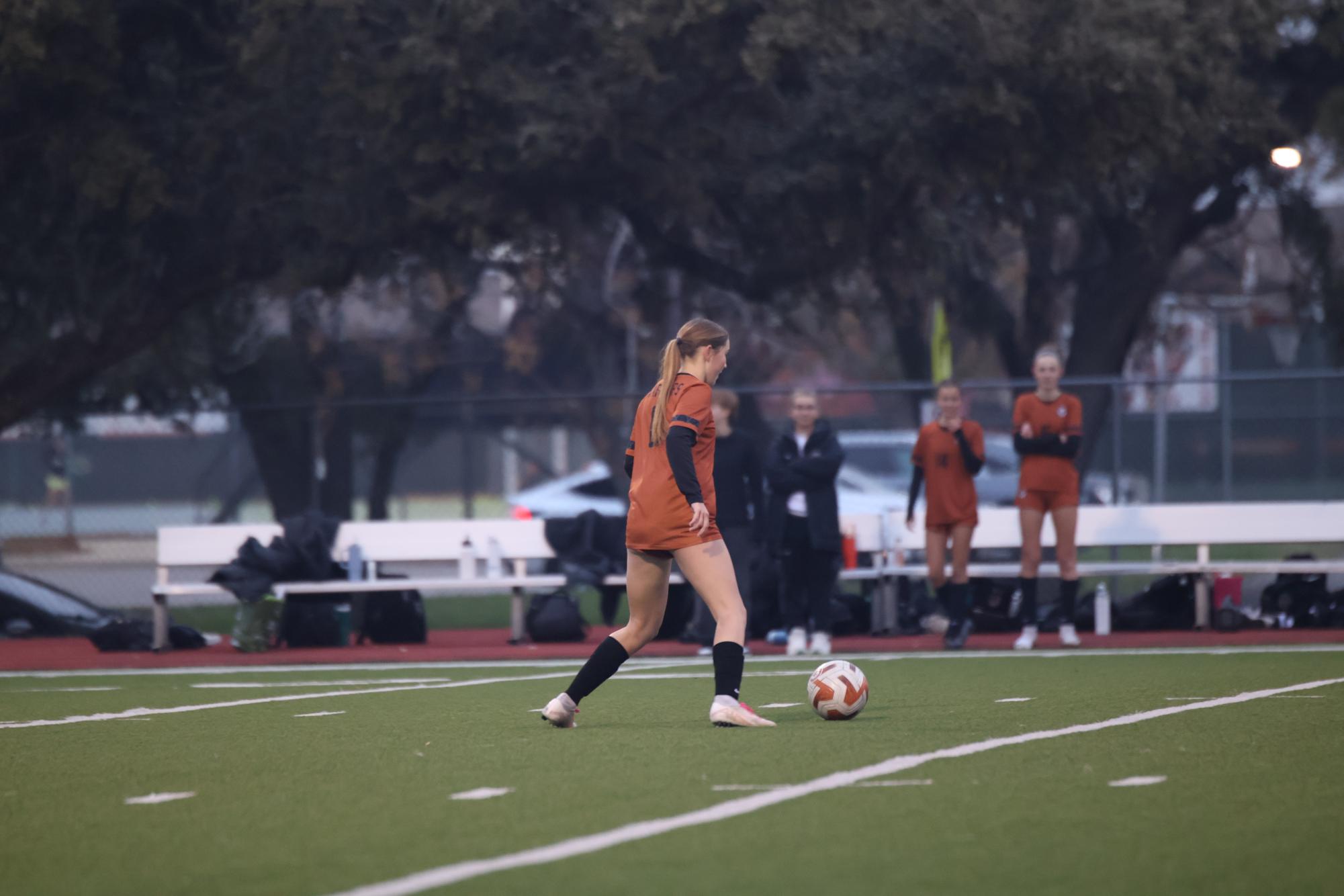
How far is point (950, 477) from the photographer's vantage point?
14203 mm

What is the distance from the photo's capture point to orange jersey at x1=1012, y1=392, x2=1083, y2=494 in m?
13.8

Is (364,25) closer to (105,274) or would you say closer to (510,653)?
(105,274)

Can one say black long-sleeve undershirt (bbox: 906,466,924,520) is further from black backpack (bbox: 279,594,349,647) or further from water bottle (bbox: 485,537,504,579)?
black backpack (bbox: 279,594,349,647)

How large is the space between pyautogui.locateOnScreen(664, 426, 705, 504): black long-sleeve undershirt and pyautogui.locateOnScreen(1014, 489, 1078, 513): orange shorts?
6147 millimetres

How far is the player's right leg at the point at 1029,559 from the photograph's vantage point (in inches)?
549

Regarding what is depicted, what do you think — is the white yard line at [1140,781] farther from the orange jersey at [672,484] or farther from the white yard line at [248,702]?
the white yard line at [248,702]

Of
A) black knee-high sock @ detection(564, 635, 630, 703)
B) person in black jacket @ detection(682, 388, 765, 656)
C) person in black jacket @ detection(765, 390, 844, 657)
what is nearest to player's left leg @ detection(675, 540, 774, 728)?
black knee-high sock @ detection(564, 635, 630, 703)

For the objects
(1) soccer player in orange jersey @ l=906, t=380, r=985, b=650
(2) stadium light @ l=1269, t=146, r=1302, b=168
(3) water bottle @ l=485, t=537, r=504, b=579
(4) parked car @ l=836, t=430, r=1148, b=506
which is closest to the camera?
(1) soccer player in orange jersey @ l=906, t=380, r=985, b=650

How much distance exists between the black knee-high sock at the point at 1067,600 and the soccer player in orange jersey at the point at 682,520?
247 inches

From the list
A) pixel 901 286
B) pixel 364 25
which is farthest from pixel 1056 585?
pixel 364 25

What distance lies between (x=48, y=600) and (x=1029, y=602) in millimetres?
9660

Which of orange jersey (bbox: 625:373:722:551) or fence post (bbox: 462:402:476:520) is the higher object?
fence post (bbox: 462:402:476:520)

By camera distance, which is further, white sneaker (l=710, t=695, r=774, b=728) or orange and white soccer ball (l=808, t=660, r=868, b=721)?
orange and white soccer ball (l=808, t=660, r=868, b=721)

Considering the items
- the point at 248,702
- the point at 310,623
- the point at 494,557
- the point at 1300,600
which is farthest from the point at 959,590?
the point at 248,702
